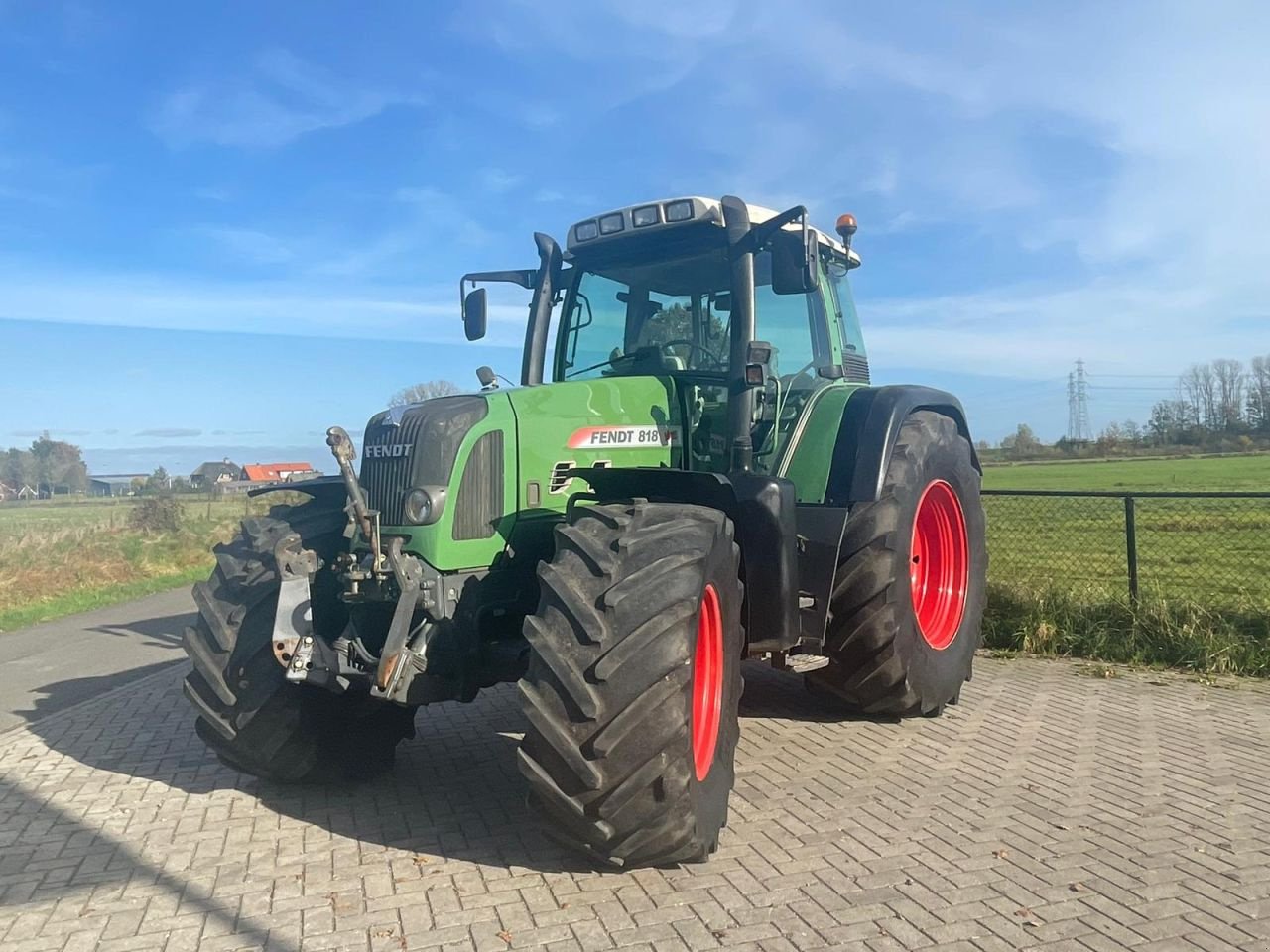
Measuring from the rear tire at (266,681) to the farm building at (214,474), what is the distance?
85.4 ft

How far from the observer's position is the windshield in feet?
18.1

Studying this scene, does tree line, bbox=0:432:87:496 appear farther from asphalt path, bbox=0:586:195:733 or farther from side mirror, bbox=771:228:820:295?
side mirror, bbox=771:228:820:295

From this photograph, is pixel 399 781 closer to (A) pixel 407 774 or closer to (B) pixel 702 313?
(A) pixel 407 774

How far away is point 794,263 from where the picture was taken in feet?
16.3

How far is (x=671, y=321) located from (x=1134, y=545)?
189 inches

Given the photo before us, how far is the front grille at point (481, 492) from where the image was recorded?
169 inches

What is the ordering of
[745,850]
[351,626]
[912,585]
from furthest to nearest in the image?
1. [912,585]
2. [351,626]
3. [745,850]

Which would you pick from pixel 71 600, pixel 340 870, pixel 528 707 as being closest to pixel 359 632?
pixel 340 870

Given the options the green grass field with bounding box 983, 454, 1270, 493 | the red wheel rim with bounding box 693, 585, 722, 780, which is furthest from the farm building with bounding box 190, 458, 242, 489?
the red wheel rim with bounding box 693, 585, 722, 780

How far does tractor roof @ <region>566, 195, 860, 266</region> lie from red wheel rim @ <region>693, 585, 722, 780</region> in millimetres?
2305

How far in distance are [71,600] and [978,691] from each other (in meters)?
12.3

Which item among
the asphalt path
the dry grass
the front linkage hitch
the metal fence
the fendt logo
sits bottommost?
the asphalt path

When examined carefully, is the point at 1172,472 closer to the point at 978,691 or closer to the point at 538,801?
the point at 978,691

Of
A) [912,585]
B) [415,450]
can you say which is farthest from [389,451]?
[912,585]
